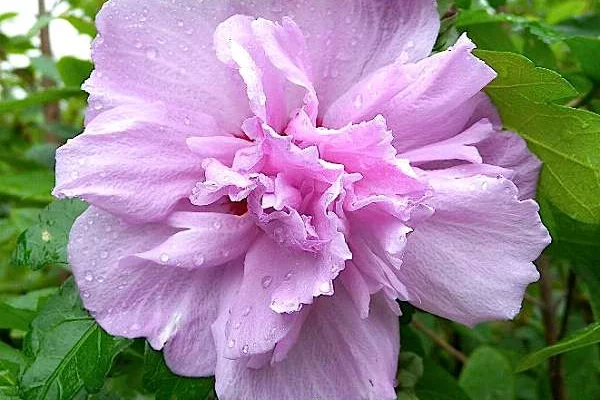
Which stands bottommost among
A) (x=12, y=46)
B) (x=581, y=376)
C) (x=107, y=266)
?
(x=581, y=376)

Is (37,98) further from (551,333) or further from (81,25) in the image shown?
(551,333)

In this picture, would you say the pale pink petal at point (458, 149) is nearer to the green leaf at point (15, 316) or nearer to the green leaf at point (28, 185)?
the green leaf at point (15, 316)

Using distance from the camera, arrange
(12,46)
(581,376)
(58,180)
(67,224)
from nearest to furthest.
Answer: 1. (58,180)
2. (67,224)
3. (581,376)
4. (12,46)

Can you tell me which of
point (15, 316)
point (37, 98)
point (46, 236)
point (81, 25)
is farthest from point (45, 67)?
point (46, 236)

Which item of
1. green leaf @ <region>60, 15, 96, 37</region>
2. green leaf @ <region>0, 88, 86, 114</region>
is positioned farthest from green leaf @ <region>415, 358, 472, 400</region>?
green leaf @ <region>60, 15, 96, 37</region>

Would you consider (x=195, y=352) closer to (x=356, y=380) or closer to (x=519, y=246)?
(x=356, y=380)

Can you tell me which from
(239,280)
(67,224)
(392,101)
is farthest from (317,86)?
(67,224)
